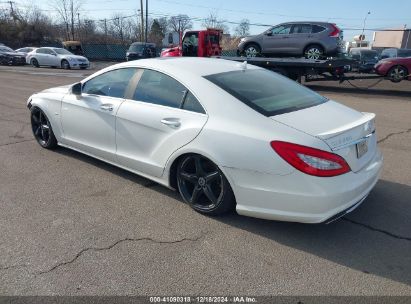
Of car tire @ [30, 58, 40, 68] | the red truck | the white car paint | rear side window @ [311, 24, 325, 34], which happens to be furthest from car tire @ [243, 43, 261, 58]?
car tire @ [30, 58, 40, 68]

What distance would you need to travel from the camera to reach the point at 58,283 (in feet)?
8.99

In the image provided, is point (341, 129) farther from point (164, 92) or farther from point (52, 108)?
point (52, 108)

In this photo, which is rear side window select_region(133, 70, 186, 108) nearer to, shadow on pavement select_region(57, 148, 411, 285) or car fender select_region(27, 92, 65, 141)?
shadow on pavement select_region(57, 148, 411, 285)

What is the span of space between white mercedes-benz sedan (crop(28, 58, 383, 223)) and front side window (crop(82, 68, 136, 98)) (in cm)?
1

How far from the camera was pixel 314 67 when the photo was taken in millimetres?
12914

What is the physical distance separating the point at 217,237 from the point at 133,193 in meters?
1.35

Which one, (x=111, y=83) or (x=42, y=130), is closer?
(x=111, y=83)

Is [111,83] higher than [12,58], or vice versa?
[111,83]

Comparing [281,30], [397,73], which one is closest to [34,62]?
[281,30]

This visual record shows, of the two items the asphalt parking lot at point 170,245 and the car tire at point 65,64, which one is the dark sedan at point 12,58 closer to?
the car tire at point 65,64

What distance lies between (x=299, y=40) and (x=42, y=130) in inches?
428

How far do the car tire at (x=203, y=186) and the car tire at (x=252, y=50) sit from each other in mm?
12362

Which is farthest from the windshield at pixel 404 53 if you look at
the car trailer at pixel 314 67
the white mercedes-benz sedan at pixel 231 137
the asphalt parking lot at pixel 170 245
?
the white mercedes-benz sedan at pixel 231 137

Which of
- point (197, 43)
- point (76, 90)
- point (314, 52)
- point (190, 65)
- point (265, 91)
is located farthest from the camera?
point (197, 43)
